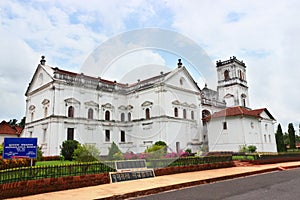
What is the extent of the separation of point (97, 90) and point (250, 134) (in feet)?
68.2

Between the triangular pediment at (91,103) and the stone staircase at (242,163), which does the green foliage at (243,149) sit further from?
the triangular pediment at (91,103)

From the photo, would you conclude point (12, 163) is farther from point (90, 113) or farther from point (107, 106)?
point (107, 106)

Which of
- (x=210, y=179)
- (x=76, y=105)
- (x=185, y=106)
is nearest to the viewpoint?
(x=210, y=179)

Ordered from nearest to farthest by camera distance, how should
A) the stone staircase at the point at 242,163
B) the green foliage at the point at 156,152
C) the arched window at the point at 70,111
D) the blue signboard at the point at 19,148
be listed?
the blue signboard at the point at 19,148 < the green foliage at the point at 156,152 < the stone staircase at the point at 242,163 < the arched window at the point at 70,111

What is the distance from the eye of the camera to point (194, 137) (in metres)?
34.3

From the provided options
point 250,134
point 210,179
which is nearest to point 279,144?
point 250,134

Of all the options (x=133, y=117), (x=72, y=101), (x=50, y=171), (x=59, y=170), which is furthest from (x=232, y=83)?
(x=50, y=171)

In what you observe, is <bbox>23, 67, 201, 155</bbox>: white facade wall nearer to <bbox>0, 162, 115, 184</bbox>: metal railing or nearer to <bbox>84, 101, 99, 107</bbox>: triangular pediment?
<bbox>84, 101, 99, 107</bbox>: triangular pediment

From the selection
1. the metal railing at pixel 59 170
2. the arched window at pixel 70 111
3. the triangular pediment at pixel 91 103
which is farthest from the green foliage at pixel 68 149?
the metal railing at pixel 59 170

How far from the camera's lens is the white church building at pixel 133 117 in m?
29.3

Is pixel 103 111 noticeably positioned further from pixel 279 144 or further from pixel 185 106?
pixel 279 144

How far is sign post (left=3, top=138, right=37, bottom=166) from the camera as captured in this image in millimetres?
10055

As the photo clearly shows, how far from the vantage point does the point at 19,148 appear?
34.1ft

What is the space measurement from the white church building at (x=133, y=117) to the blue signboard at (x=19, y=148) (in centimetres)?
1731
